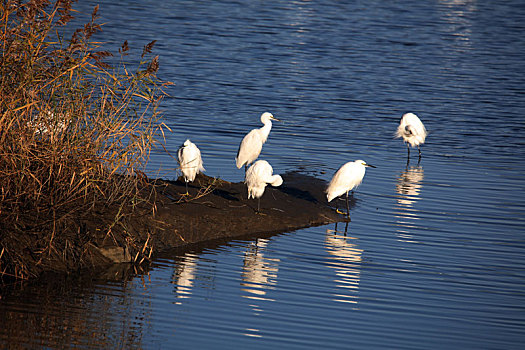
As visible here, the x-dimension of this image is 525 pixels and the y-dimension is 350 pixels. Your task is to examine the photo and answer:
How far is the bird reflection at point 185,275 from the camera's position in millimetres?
7965

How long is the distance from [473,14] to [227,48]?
17.6 m

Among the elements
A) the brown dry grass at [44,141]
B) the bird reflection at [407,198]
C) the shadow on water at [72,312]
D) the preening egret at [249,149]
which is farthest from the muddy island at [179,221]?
the bird reflection at [407,198]

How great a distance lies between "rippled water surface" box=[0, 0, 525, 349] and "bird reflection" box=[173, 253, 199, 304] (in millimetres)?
30

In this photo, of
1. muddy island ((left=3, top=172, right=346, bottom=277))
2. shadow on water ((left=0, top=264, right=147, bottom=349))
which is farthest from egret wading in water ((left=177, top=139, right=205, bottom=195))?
shadow on water ((left=0, top=264, right=147, bottom=349))

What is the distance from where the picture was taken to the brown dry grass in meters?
7.61

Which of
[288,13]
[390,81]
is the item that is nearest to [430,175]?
[390,81]

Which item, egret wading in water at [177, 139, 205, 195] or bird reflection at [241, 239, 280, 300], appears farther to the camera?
egret wading in water at [177, 139, 205, 195]

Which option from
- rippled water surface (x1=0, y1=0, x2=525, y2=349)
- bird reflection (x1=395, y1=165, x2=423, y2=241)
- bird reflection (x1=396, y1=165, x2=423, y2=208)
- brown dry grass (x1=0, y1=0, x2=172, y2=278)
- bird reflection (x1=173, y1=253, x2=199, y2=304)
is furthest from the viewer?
bird reflection (x1=396, y1=165, x2=423, y2=208)

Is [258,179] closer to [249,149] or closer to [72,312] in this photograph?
[249,149]

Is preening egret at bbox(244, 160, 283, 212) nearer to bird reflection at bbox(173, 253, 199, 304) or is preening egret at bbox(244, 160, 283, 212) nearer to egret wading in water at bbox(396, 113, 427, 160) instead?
bird reflection at bbox(173, 253, 199, 304)

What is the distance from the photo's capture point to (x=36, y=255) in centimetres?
784

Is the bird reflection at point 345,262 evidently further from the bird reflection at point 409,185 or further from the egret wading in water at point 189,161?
the egret wading in water at point 189,161

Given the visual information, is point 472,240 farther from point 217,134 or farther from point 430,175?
point 217,134

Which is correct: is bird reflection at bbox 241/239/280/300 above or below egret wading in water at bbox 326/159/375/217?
below
